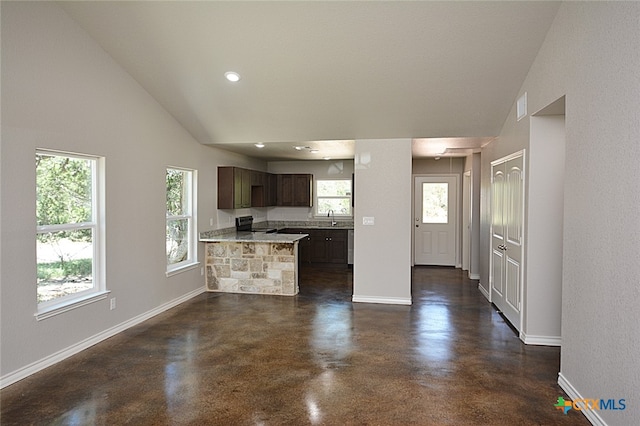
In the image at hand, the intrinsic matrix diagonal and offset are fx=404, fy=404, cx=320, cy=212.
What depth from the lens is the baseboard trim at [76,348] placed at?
3.23m

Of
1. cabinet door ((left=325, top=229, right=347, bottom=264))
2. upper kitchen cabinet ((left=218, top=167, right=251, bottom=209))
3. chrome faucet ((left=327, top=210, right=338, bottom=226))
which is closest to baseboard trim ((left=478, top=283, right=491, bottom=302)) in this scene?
cabinet door ((left=325, top=229, right=347, bottom=264))

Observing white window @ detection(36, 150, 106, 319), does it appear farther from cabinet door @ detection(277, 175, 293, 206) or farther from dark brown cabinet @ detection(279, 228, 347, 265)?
cabinet door @ detection(277, 175, 293, 206)

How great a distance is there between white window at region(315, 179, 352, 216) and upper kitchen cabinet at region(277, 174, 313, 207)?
26cm

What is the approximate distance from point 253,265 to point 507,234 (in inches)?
144

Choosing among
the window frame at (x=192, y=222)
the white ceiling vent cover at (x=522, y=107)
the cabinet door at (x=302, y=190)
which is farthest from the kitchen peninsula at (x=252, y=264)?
the white ceiling vent cover at (x=522, y=107)

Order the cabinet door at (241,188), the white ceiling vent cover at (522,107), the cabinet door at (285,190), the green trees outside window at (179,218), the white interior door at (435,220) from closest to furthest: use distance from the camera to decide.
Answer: the white ceiling vent cover at (522,107)
the green trees outside window at (179,218)
the cabinet door at (241,188)
the white interior door at (435,220)
the cabinet door at (285,190)

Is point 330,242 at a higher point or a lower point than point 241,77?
lower

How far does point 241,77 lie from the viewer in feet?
14.8

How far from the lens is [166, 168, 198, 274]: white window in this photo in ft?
18.6

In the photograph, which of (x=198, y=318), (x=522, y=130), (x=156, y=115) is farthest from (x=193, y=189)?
(x=522, y=130)

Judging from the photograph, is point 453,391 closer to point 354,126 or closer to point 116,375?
point 116,375

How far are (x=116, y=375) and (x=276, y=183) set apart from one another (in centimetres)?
632

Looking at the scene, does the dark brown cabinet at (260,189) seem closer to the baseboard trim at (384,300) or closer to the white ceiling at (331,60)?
the white ceiling at (331,60)

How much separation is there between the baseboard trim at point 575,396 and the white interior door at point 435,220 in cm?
562
